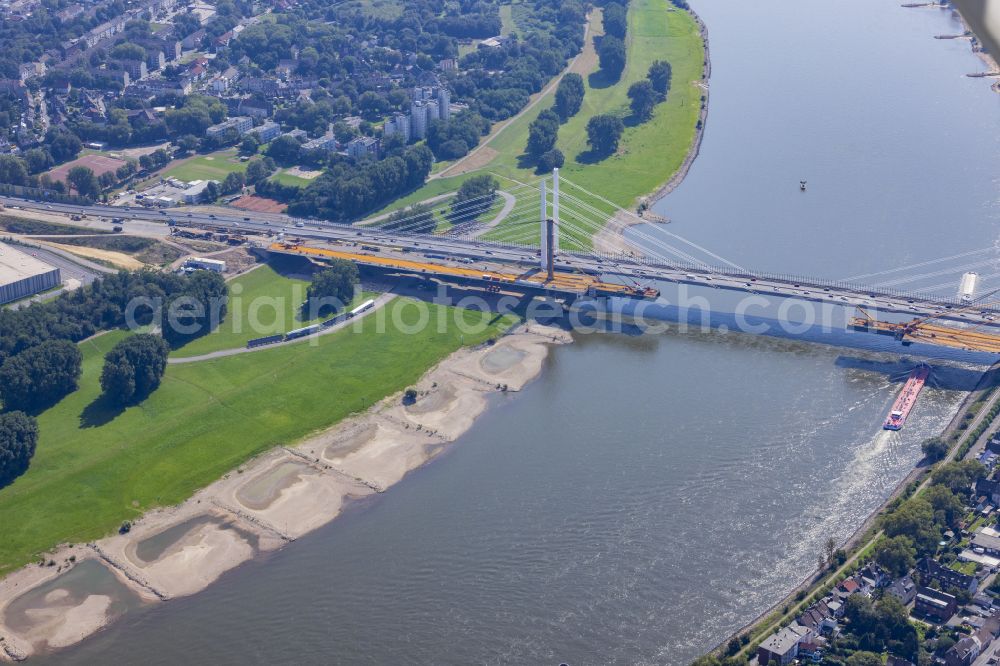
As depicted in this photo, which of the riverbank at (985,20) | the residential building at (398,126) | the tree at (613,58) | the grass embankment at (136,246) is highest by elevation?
the riverbank at (985,20)

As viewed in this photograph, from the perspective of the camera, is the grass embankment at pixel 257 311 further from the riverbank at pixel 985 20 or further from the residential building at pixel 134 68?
the riverbank at pixel 985 20

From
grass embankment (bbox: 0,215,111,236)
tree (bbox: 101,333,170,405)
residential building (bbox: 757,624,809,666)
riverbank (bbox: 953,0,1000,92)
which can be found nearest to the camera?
riverbank (bbox: 953,0,1000,92)

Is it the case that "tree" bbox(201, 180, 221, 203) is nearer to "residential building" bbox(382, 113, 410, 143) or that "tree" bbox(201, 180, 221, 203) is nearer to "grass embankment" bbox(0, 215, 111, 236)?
"grass embankment" bbox(0, 215, 111, 236)

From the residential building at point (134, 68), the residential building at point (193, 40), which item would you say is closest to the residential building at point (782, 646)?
the residential building at point (134, 68)

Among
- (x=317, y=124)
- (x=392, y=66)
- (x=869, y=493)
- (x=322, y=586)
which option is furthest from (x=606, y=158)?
(x=322, y=586)

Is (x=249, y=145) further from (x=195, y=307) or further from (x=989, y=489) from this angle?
(x=989, y=489)

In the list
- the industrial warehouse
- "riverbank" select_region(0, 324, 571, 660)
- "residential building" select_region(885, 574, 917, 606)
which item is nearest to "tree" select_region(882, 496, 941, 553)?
"residential building" select_region(885, 574, 917, 606)
